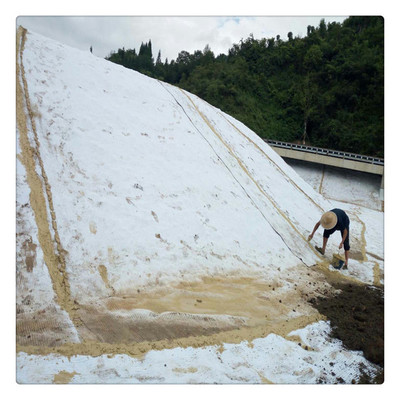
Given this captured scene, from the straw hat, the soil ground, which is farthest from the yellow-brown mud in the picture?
the straw hat

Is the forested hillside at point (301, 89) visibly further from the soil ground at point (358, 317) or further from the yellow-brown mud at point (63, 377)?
the yellow-brown mud at point (63, 377)

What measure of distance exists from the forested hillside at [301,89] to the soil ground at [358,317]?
18.7ft

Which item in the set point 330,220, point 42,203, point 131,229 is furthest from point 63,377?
point 330,220

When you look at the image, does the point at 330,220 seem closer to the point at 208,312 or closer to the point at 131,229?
the point at 208,312

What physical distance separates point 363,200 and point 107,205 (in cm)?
802

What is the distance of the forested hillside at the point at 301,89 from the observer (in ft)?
35.6

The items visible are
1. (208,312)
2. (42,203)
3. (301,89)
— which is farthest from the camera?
(301,89)

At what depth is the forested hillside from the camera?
10852 mm

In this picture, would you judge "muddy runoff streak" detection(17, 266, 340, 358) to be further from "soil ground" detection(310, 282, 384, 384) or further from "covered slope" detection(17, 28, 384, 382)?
"soil ground" detection(310, 282, 384, 384)

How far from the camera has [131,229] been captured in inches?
120

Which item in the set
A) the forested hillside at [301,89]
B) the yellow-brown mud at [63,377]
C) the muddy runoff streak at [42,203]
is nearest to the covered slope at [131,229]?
the muddy runoff streak at [42,203]

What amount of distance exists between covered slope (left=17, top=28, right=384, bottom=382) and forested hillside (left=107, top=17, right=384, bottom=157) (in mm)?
3449

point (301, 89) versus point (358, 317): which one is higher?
point (301, 89)

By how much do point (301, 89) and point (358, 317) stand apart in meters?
17.3
